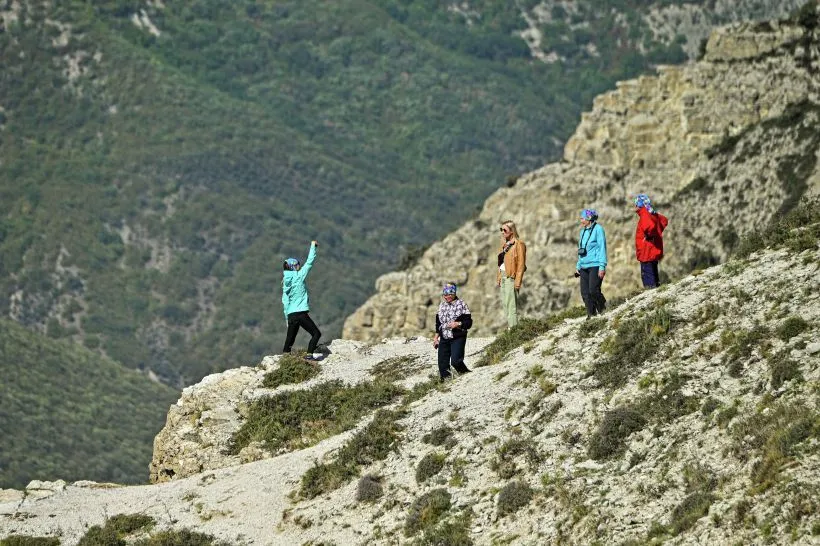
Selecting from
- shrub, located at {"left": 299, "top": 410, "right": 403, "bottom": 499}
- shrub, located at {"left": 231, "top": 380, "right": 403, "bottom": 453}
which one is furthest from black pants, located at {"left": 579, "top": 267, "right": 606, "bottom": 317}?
shrub, located at {"left": 299, "top": 410, "right": 403, "bottom": 499}

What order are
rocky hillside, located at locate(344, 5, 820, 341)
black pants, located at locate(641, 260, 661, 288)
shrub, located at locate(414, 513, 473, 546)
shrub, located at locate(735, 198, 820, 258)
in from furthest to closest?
rocky hillside, located at locate(344, 5, 820, 341)
black pants, located at locate(641, 260, 661, 288)
shrub, located at locate(735, 198, 820, 258)
shrub, located at locate(414, 513, 473, 546)

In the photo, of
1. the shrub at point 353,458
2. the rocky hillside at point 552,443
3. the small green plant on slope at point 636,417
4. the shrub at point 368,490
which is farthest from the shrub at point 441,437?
the small green plant on slope at point 636,417

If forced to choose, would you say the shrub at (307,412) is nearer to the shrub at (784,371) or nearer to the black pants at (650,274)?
the black pants at (650,274)

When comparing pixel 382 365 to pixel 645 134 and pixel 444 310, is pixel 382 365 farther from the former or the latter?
Result: pixel 645 134

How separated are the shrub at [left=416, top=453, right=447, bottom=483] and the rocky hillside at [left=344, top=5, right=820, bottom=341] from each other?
37497 millimetres

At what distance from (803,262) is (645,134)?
160 ft

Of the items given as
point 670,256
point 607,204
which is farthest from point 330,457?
point 607,204

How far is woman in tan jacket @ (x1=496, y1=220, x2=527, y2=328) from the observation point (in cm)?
3356

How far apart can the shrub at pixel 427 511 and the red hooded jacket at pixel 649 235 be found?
7045 millimetres

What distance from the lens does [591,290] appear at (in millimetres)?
32469

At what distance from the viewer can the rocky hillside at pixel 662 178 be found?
223 feet

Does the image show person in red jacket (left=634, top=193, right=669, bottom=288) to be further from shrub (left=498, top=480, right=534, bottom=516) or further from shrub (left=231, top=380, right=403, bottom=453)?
shrub (left=498, top=480, right=534, bottom=516)

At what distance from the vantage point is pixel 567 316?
34781 mm

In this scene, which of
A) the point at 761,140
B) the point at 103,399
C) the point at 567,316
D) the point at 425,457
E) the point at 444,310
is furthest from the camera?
the point at 103,399
